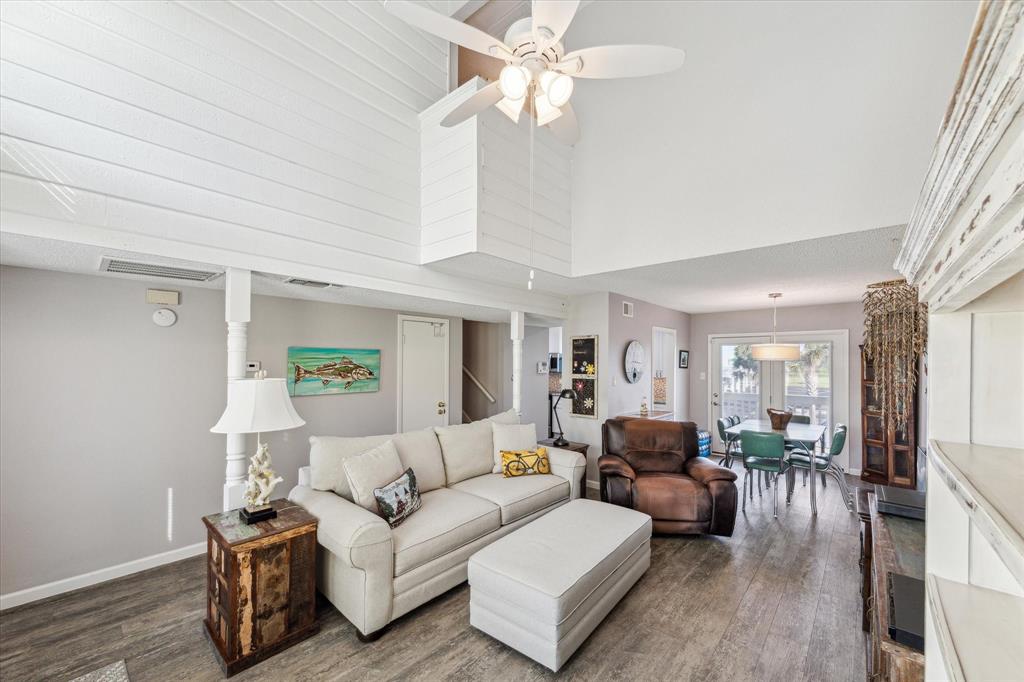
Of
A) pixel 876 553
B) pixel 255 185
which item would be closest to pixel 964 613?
pixel 876 553

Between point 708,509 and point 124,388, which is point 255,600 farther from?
point 708,509

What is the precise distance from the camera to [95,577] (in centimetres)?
297

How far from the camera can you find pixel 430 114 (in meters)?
3.74

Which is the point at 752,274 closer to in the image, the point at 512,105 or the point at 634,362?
the point at 634,362

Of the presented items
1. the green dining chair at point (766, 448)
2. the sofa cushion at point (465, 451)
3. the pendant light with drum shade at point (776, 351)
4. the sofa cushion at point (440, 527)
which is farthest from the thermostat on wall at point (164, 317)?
the pendant light with drum shade at point (776, 351)

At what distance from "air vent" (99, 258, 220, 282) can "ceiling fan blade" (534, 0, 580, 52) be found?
2515 mm

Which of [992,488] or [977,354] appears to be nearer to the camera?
[992,488]

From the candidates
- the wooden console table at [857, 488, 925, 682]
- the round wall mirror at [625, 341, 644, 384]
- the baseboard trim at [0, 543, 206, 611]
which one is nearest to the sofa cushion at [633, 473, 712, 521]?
the wooden console table at [857, 488, 925, 682]

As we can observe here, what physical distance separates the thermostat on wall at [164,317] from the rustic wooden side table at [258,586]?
172 cm

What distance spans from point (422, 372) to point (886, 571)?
438cm

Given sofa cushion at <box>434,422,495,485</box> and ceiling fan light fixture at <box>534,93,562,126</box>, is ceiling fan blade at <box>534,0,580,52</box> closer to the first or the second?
ceiling fan light fixture at <box>534,93,562,126</box>

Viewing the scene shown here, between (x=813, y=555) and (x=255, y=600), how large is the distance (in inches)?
156

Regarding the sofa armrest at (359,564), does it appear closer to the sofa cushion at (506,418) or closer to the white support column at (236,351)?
the white support column at (236,351)

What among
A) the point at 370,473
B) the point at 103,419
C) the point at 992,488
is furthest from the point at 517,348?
the point at 992,488
